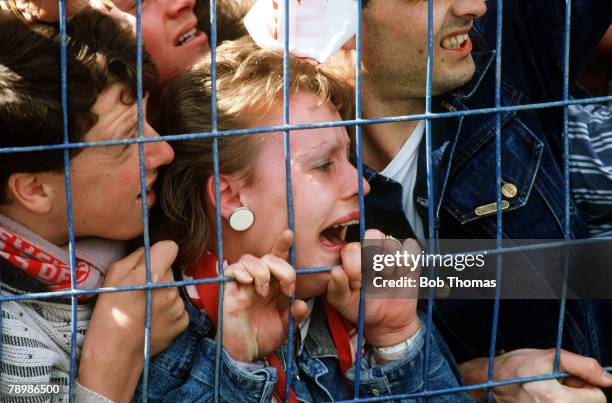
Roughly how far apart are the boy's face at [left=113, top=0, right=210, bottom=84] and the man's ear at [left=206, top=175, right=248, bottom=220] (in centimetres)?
34

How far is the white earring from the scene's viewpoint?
170 centimetres

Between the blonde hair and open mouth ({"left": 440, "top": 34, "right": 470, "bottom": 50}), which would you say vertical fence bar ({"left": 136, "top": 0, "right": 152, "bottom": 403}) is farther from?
open mouth ({"left": 440, "top": 34, "right": 470, "bottom": 50})

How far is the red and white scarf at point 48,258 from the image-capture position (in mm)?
1547

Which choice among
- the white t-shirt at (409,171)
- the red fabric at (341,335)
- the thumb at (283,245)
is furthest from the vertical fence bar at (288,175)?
the white t-shirt at (409,171)

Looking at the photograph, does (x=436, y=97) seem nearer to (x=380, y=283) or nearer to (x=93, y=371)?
(x=380, y=283)

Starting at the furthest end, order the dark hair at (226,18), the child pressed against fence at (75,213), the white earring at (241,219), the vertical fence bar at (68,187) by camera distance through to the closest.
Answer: the dark hair at (226,18) → the white earring at (241,219) → the child pressed against fence at (75,213) → the vertical fence bar at (68,187)

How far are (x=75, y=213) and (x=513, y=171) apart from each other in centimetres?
87

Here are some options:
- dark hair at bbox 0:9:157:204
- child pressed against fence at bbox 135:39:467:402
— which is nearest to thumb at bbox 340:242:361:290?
child pressed against fence at bbox 135:39:467:402

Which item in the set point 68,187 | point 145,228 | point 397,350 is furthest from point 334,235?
point 68,187

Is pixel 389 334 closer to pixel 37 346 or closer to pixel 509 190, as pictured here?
pixel 509 190

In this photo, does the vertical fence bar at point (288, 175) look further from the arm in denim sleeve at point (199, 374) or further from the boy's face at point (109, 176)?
the boy's face at point (109, 176)

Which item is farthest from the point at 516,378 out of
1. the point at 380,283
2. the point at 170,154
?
the point at 170,154

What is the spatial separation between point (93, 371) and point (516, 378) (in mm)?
737

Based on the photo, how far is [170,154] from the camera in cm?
165
